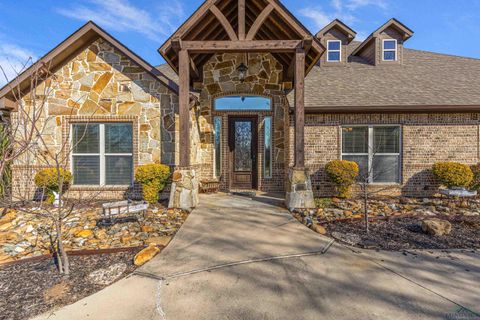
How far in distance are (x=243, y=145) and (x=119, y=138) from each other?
402cm

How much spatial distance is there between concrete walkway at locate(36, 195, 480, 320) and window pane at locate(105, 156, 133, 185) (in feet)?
12.5

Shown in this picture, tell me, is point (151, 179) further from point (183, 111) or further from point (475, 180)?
point (475, 180)

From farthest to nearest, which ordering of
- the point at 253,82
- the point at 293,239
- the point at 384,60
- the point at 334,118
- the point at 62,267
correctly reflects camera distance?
the point at 384,60, the point at 253,82, the point at 334,118, the point at 293,239, the point at 62,267

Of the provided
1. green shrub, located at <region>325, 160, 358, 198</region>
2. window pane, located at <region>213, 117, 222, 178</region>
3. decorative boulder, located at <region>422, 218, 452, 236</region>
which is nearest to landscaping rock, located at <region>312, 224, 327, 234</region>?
decorative boulder, located at <region>422, 218, 452, 236</region>

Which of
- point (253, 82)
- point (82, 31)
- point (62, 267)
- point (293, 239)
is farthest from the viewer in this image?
point (253, 82)

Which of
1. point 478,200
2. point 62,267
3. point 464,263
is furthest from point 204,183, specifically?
point 478,200

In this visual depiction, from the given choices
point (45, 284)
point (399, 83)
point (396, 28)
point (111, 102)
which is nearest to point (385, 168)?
point (399, 83)

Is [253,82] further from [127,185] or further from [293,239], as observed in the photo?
[293,239]

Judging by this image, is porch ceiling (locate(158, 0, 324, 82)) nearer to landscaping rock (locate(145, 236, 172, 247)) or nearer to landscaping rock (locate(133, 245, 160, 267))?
landscaping rock (locate(145, 236, 172, 247))

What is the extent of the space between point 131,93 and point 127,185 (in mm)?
2701

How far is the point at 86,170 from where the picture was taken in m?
7.59

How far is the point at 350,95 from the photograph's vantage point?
27.8 feet

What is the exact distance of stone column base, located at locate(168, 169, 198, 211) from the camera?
6.39 m

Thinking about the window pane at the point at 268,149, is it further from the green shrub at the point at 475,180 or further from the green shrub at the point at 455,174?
the green shrub at the point at 475,180
